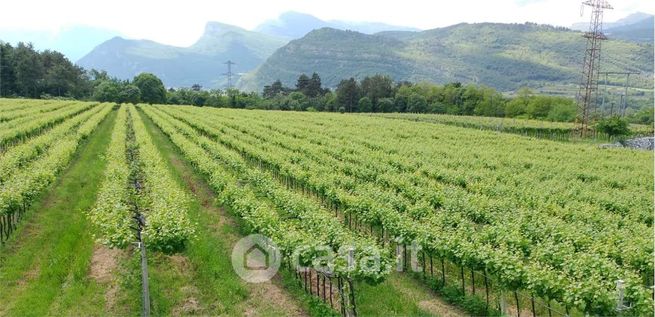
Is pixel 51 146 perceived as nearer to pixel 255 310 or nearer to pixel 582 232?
pixel 255 310

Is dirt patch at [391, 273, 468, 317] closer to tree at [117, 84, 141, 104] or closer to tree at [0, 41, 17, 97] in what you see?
tree at [117, 84, 141, 104]

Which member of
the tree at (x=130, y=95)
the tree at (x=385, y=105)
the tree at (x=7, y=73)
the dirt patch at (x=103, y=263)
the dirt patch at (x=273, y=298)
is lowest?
the dirt patch at (x=273, y=298)

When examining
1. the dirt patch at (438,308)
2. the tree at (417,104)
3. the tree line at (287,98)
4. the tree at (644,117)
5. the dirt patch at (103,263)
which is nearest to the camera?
the dirt patch at (438,308)

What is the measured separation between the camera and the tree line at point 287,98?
101 meters

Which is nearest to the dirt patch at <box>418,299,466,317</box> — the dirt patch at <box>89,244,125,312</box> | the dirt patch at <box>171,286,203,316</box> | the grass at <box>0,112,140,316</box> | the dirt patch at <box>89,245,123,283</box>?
the dirt patch at <box>171,286,203,316</box>

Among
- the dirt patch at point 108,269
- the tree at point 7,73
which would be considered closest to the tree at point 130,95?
the tree at point 7,73

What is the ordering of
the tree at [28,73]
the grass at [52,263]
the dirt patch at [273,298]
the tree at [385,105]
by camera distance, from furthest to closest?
the tree at [385,105] < the tree at [28,73] < the dirt patch at [273,298] < the grass at [52,263]

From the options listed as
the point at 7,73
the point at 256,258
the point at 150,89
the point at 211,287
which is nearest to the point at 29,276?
the point at 211,287

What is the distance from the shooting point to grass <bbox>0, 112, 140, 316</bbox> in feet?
40.8

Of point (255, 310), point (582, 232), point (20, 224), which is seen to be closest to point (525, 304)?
point (582, 232)

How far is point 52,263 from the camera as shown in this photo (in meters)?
14.7

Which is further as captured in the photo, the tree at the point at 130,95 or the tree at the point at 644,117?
the tree at the point at 130,95

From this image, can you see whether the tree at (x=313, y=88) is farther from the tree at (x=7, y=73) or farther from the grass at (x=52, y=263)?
the grass at (x=52, y=263)

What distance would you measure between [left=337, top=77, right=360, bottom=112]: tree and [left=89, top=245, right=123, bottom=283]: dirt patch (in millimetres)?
102128
